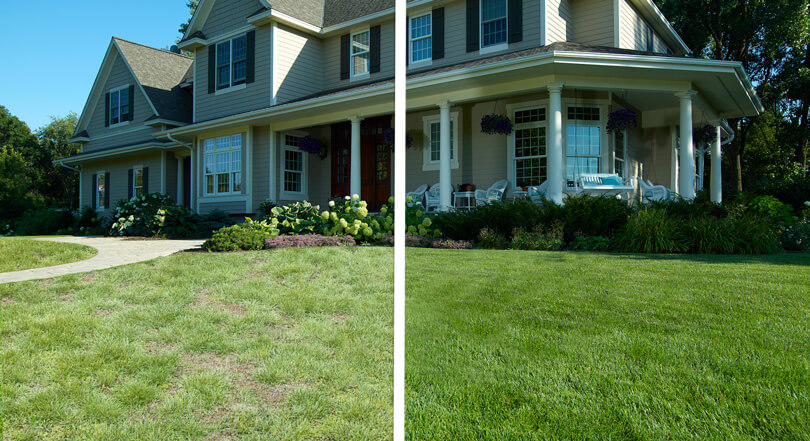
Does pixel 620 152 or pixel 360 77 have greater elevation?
pixel 360 77

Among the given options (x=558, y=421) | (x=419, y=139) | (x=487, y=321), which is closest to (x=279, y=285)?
(x=487, y=321)

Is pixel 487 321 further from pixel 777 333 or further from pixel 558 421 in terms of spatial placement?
pixel 777 333

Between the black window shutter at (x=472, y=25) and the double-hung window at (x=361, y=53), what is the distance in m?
3.09

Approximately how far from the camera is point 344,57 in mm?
14078

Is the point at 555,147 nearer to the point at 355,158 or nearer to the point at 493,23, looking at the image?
the point at 493,23

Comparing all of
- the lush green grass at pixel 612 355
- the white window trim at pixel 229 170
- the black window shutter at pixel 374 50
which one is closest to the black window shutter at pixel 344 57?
the black window shutter at pixel 374 50

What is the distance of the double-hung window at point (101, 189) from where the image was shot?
19.7 metres

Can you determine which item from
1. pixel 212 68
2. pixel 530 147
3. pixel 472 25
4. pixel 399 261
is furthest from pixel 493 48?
pixel 399 261

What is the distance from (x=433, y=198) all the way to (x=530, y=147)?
2418 millimetres

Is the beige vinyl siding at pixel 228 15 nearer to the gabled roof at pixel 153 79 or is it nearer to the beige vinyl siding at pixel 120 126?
the gabled roof at pixel 153 79

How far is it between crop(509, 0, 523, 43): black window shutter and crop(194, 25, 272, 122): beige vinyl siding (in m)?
6.57

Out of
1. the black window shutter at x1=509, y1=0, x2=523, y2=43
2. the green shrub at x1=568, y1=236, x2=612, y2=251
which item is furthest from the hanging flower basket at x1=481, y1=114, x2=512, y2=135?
the green shrub at x1=568, y1=236, x2=612, y2=251

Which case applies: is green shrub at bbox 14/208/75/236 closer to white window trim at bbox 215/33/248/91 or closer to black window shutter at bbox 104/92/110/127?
white window trim at bbox 215/33/248/91

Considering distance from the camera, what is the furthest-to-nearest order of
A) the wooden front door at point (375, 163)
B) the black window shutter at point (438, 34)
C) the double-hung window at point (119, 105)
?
the double-hung window at point (119, 105), the wooden front door at point (375, 163), the black window shutter at point (438, 34)
